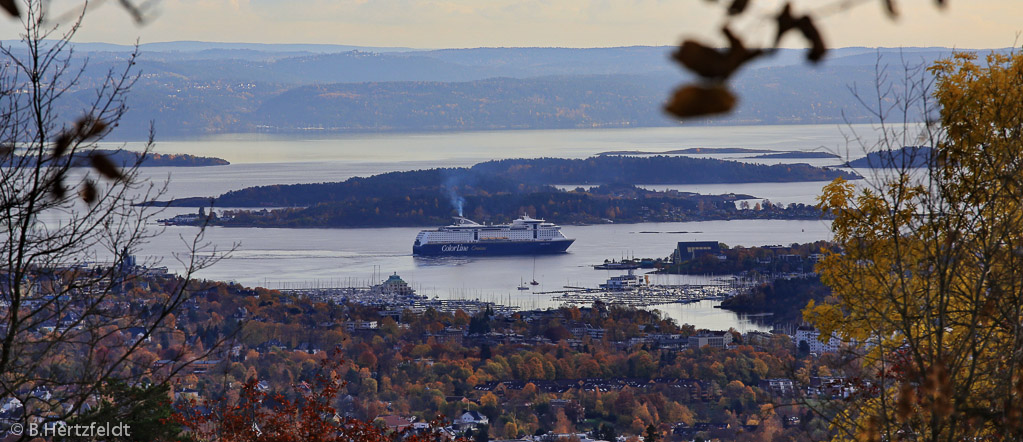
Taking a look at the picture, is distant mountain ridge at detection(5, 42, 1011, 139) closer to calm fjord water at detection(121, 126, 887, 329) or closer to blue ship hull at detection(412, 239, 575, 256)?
calm fjord water at detection(121, 126, 887, 329)

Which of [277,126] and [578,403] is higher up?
[277,126]

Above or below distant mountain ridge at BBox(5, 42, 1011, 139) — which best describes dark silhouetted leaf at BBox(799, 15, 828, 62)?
below

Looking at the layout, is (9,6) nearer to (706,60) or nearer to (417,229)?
(706,60)

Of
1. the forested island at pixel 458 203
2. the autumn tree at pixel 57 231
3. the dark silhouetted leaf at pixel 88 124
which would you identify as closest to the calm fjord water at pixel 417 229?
the forested island at pixel 458 203

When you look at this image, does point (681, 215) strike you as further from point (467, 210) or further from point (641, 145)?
point (641, 145)

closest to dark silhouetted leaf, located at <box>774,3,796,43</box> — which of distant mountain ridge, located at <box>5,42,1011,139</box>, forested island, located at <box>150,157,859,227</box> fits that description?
forested island, located at <box>150,157,859,227</box>

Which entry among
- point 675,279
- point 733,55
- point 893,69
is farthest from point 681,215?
point 733,55

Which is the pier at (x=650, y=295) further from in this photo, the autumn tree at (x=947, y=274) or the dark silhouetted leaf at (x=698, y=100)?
the dark silhouetted leaf at (x=698, y=100)
